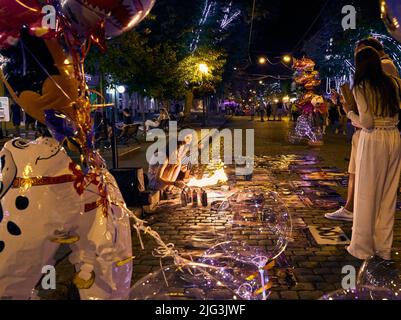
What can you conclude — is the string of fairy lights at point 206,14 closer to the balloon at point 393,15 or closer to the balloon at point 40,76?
the balloon at point 393,15

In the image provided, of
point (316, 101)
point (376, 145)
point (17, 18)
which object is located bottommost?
point (376, 145)

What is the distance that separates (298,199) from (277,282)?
13.2 feet

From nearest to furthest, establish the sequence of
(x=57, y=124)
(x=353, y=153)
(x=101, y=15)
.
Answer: (x=57, y=124), (x=101, y=15), (x=353, y=153)

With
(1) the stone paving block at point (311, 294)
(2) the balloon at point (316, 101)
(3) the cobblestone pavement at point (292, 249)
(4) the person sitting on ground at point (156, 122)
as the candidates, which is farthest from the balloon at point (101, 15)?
(4) the person sitting on ground at point (156, 122)

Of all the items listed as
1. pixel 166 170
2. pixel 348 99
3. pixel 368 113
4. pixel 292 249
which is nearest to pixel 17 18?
pixel 368 113

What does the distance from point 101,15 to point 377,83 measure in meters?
3.01

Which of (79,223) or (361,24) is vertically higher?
(361,24)

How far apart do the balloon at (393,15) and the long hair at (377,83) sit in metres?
1.27

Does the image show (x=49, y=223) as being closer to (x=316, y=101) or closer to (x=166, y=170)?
(x=166, y=170)

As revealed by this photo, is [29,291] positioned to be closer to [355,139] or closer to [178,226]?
[178,226]

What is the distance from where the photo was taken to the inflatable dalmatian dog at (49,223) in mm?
2238

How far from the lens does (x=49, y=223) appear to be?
227cm

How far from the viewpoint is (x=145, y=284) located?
268 centimetres

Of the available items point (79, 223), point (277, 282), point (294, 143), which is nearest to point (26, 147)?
point (79, 223)
